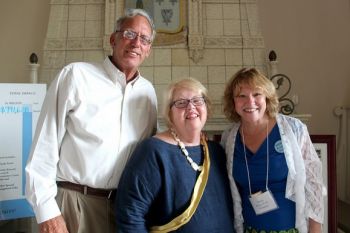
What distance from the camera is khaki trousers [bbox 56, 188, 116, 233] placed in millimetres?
1266

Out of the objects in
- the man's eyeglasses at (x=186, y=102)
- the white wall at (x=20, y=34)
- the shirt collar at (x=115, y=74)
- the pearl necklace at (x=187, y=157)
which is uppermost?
the white wall at (x=20, y=34)

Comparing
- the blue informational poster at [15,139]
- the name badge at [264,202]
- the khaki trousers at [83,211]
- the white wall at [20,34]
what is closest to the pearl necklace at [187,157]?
the name badge at [264,202]

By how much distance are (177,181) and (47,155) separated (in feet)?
1.68

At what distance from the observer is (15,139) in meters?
2.04

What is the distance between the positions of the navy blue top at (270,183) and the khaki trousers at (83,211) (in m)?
0.57

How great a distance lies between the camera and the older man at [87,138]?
1.20 metres

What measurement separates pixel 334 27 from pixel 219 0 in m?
1.18

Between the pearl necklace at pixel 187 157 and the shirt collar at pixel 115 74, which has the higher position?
the shirt collar at pixel 115 74

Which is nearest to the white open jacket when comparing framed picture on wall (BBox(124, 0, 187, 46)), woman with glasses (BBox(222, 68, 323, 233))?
woman with glasses (BBox(222, 68, 323, 233))

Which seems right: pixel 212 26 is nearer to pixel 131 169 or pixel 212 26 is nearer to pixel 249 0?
pixel 249 0

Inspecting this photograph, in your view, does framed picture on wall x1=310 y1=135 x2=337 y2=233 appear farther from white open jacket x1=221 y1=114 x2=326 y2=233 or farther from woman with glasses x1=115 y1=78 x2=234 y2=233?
woman with glasses x1=115 y1=78 x2=234 y2=233

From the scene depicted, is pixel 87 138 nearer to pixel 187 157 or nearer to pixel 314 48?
pixel 187 157

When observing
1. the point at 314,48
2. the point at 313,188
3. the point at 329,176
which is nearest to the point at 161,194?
the point at 313,188

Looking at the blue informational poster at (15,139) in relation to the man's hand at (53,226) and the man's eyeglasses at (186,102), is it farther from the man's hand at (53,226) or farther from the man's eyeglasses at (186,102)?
the man's eyeglasses at (186,102)
